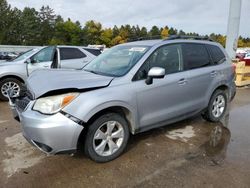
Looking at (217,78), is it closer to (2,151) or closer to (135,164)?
(135,164)

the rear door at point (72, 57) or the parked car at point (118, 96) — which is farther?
the rear door at point (72, 57)

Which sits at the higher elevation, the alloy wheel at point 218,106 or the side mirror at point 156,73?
the side mirror at point 156,73

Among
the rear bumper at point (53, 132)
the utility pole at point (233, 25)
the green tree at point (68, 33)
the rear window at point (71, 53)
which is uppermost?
the green tree at point (68, 33)

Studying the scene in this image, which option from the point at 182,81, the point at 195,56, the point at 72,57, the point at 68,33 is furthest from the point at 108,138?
the point at 68,33

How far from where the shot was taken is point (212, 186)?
3.23 meters

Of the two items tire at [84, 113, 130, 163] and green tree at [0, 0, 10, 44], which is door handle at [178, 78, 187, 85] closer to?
tire at [84, 113, 130, 163]

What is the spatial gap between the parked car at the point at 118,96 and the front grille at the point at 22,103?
14mm

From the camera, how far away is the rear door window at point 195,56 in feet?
15.8

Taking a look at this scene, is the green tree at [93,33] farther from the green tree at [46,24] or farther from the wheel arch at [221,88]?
the wheel arch at [221,88]

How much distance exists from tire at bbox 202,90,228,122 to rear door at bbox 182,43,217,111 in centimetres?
34

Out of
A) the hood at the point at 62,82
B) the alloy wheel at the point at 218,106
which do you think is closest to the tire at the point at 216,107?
the alloy wheel at the point at 218,106

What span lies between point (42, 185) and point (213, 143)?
9.35 feet

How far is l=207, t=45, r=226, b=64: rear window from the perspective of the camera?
5.41 meters

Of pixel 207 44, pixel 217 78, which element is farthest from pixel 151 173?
pixel 207 44
